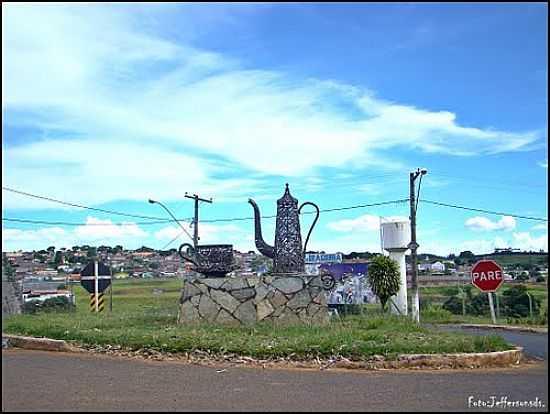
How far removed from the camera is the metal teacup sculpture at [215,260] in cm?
1608

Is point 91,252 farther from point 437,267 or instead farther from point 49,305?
point 437,267

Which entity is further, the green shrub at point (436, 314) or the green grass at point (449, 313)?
the green shrub at point (436, 314)

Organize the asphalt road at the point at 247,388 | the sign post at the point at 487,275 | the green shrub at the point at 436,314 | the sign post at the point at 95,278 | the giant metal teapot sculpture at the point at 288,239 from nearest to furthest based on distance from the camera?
the asphalt road at the point at 247,388 → the giant metal teapot sculpture at the point at 288,239 → the sign post at the point at 487,275 → the sign post at the point at 95,278 → the green shrub at the point at 436,314

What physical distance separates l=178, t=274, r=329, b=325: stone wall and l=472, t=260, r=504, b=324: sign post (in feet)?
19.7

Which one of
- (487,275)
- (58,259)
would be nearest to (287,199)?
(487,275)

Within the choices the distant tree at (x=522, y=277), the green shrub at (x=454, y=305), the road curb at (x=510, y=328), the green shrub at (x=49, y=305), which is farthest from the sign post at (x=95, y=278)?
the distant tree at (x=522, y=277)

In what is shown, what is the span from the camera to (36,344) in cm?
1238

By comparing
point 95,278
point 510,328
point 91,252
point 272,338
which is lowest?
point 510,328

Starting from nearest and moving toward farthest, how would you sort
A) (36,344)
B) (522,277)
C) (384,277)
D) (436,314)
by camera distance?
(36,344), (384,277), (436,314), (522,277)

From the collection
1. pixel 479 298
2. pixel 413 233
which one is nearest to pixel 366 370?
pixel 413 233

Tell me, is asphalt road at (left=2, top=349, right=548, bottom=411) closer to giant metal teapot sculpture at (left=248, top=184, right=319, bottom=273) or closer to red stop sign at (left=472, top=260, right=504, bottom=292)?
giant metal teapot sculpture at (left=248, top=184, right=319, bottom=273)

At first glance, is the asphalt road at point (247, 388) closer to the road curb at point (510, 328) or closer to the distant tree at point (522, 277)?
the road curb at point (510, 328)

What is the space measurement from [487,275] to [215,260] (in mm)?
8274

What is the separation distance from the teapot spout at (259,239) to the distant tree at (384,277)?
5.88m
